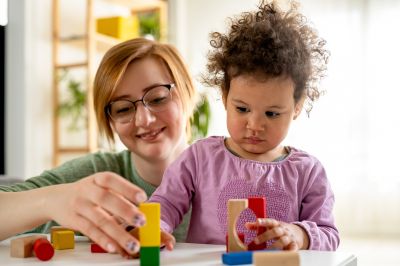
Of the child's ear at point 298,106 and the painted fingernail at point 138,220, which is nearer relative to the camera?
the painted fingernail at point 138,220

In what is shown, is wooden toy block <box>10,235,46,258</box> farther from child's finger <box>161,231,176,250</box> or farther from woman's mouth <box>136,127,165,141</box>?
woman's mouth <box>136,127,165,141</box>

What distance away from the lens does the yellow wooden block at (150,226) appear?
85 centimetres

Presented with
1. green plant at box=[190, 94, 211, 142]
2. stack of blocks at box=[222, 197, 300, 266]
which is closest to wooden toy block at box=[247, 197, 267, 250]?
stack of blocks at box=[222, 197, 300, 266]

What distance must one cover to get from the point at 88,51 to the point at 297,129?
2182 millimetres

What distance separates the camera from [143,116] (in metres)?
1.61

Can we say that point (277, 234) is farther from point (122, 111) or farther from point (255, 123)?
point (122, 111)

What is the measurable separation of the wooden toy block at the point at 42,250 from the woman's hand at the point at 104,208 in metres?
0.07

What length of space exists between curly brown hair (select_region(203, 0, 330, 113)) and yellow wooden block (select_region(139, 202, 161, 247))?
0.48 metres

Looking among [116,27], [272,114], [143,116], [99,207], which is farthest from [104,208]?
[116,27]

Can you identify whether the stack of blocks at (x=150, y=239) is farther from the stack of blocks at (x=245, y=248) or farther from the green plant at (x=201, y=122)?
the green plant at (x=201, y=122)

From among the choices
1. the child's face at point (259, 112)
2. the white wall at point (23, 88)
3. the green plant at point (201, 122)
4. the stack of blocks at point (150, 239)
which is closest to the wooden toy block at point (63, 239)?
the stack of blocks at point (150, 239)

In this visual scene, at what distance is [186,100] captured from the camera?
1785 mm

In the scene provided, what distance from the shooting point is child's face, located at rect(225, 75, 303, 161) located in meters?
1.21

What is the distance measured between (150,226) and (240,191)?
39cm
